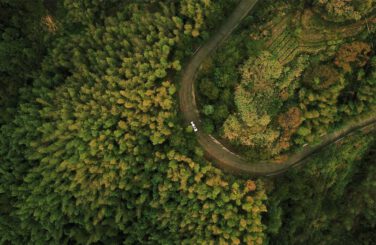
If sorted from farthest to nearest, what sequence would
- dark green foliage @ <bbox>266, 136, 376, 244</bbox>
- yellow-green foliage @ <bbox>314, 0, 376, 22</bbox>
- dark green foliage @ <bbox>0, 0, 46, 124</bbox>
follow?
dark green foliage @ <bbox>0, 0, 46, 124</bbox>
dark green foliage @ <bbox>266, 136, 376, 244</bbox>
yellow-green foliage @ <bbox>314, 0, 376, 22</bbox>

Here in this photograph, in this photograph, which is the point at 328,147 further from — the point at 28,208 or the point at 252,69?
the point at 28,208

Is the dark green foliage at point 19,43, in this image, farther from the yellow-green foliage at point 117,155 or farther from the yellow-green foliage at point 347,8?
the yellow-green foliage at point 347,8

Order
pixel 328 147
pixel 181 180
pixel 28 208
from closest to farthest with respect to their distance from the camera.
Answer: pixel 181 180 → pixel 328 147 → pixel 28 208

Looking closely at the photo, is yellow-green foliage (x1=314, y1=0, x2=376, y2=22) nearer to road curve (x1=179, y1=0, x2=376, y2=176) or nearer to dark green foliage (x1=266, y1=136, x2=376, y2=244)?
road curve (x1=179, y1=0, x2=376, y2=176)

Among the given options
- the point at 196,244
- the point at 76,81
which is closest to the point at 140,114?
the point at 76,81

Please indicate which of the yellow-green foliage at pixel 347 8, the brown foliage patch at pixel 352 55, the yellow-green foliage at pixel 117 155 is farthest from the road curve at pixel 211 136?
the yellow-green foliage at pixel 347 8

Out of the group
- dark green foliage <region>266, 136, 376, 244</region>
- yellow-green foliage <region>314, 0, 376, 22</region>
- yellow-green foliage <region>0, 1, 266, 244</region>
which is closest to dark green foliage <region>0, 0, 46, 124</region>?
yellow-green foliage <region>0, 1, 266, 244</region>
